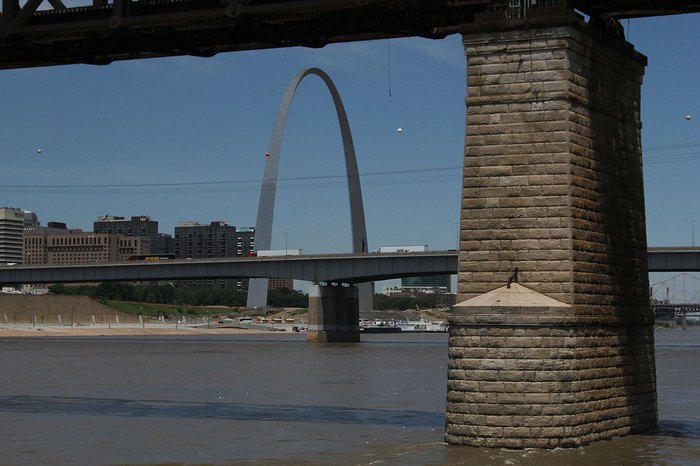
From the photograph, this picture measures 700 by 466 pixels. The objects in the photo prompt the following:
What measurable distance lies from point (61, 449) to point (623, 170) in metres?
14.9

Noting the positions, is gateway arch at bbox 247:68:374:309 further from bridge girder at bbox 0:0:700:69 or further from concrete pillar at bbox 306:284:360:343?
bridge girder at bbox 0:0:700:69

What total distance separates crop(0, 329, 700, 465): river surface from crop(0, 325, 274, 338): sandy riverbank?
84237mm

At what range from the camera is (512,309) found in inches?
1000

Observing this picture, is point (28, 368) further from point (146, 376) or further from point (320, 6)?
point (320, 6)

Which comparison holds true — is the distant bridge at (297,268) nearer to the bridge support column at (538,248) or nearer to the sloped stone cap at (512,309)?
the bridge support column at (538,248)

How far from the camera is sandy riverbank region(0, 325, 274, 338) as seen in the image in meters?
146

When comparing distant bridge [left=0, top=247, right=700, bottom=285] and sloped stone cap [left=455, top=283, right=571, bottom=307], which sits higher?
distant bridge [left=0, top=247, right=700, bottom=285]

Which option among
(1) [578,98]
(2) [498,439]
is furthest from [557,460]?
(1) [578,98]

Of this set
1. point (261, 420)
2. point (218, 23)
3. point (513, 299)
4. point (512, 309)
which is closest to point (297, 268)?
Answer: point (261, 420)

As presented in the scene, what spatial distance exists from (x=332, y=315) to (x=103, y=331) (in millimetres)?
54958

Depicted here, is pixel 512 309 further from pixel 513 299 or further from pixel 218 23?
pixel 218 23

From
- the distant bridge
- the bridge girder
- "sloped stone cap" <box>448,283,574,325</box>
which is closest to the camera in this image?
"sloped stone cap" <box>448,283,574,325</box>

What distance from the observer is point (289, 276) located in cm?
11519

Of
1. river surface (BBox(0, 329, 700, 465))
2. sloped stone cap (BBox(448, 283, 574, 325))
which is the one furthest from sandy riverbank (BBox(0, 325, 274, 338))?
sloped stone cap (BBox(448, 283, 574, 325))
